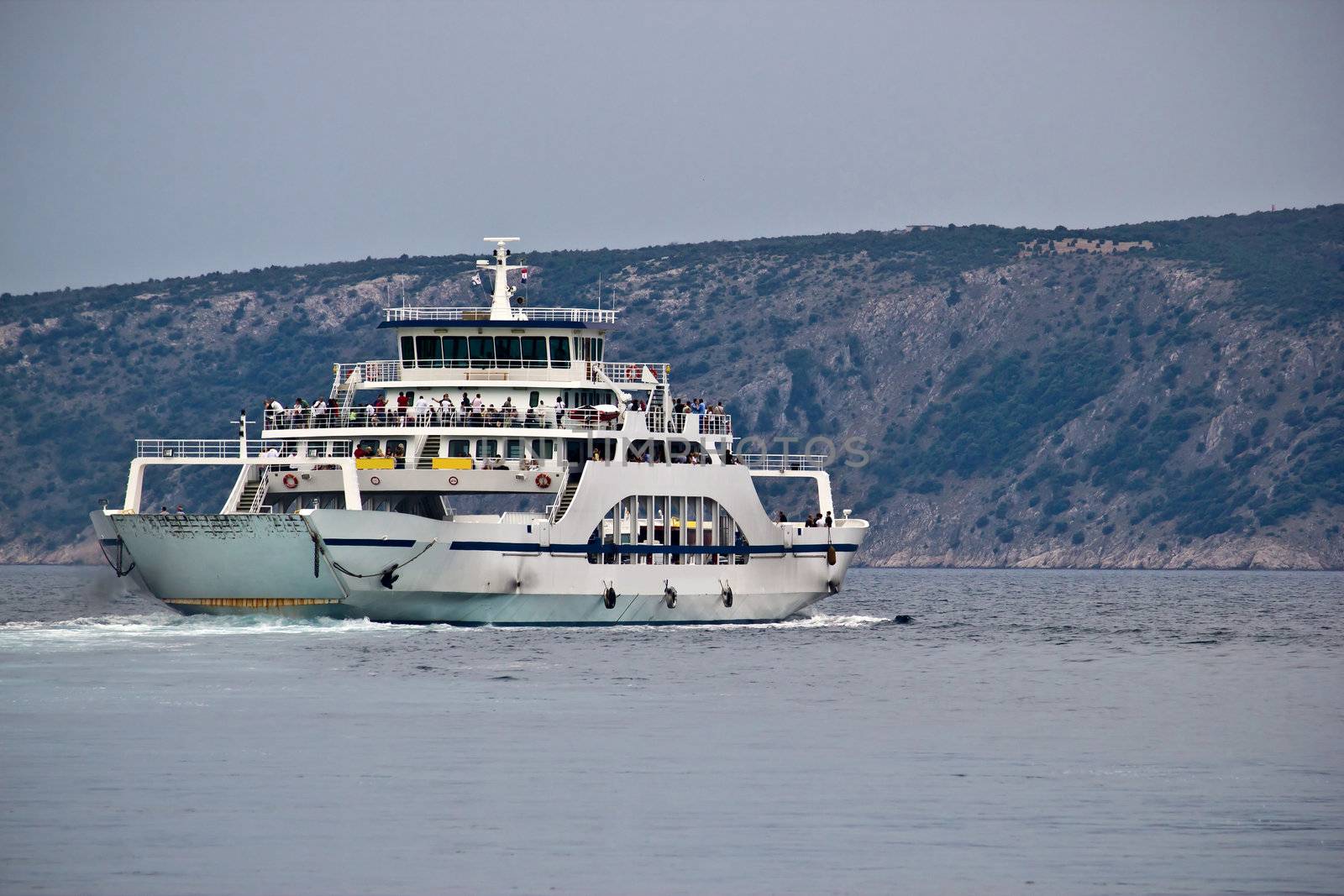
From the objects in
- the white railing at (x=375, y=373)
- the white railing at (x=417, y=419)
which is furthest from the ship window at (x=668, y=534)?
the white railing at (x=375, y=373)

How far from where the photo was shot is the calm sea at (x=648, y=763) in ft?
83.1

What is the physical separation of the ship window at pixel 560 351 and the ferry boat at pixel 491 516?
0.18 ft

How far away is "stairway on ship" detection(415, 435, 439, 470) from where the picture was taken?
5984cm

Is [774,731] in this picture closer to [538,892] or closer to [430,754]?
[430,754]

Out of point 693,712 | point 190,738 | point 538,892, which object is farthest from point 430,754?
point 538,892

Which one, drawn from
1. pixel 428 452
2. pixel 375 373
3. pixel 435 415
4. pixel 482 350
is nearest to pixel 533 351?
pixel 482 350

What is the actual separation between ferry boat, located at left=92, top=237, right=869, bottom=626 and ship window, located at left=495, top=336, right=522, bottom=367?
0.14 feet

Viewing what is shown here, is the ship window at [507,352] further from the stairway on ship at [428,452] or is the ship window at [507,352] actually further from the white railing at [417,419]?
the stairway on ship at [428,452]

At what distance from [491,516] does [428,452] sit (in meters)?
2.30

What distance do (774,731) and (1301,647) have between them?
91.4 ft

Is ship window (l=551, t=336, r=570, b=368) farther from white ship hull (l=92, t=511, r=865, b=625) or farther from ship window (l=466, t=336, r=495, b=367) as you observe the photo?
white ship hull (l=92, t=511, r=865, b=625)

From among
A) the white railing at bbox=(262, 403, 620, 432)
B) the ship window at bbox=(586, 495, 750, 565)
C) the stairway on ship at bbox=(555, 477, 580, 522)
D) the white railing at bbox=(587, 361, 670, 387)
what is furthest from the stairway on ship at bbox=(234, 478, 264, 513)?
the white railing at bbox=(587, 361, 670, 387)

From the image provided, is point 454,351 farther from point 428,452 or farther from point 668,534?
point 668,534

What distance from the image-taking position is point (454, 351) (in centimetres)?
6419
